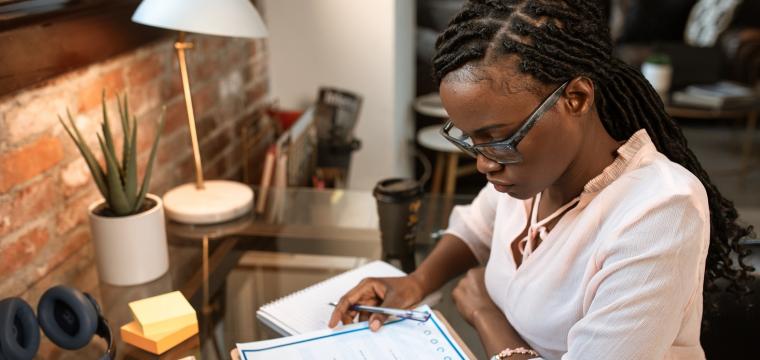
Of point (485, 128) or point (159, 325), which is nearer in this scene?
point (485, 128)

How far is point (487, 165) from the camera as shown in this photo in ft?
3.36

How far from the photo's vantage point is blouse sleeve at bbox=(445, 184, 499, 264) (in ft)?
4.61

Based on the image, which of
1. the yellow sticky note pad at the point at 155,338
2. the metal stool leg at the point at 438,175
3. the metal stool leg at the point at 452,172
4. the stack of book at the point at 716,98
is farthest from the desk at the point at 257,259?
the stack of book at the point at 716,98

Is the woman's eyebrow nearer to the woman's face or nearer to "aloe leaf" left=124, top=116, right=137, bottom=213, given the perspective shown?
the woman's face

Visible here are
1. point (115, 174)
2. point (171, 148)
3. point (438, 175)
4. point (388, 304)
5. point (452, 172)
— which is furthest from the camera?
point (438, 175)

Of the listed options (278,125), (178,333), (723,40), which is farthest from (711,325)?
(723,40)

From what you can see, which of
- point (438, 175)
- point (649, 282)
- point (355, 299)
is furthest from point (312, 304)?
point (438, 175)

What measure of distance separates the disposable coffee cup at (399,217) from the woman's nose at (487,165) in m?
0.42

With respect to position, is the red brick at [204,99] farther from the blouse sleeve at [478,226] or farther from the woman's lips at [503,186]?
the woman's lips at [503,186]

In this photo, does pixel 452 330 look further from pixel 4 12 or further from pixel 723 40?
pixel 723 40

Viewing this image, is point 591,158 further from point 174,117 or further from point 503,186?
point 174,117

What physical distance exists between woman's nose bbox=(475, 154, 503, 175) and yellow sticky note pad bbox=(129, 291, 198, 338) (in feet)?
1.65

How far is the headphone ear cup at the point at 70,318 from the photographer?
1101mm

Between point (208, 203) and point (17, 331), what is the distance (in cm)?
62
